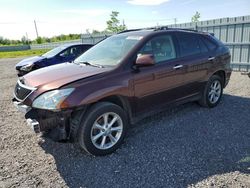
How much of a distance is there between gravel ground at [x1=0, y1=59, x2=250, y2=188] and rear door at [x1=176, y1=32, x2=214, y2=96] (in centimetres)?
69

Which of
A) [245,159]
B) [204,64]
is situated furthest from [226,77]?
[245,159]

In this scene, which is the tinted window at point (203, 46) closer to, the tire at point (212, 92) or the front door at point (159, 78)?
the tire at point (212, 92)

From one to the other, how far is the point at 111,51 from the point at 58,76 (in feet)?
3.59

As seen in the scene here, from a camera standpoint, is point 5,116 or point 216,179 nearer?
point 216,179

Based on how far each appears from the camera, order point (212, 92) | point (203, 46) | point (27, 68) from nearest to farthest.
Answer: point (203, 46) → point (212, 92) → point (27, 68)

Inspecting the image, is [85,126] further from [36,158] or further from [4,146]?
[4,146]

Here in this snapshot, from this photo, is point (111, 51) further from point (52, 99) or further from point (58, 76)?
point (52, 99)

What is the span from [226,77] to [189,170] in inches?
128

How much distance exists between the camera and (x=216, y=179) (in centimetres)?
270

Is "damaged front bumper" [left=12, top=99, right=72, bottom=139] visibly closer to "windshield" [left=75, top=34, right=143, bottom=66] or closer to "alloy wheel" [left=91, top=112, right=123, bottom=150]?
"alloy wheel" [left=91, top=112, right=123, bottom=150]

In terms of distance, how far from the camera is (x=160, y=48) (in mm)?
4004

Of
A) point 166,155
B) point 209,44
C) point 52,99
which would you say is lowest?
point 166,155

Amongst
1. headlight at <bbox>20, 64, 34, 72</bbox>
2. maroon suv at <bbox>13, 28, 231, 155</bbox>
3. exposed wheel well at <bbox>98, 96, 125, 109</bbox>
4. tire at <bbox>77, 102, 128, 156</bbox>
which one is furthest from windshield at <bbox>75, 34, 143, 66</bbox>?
headlight at <bbox>20, 64, 34, 72</bbox>

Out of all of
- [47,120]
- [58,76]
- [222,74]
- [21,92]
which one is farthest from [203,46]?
[21,92]
